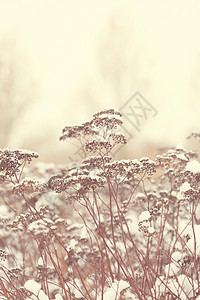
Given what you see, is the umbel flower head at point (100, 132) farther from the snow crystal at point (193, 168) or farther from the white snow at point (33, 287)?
the white snow at point (33, 287)

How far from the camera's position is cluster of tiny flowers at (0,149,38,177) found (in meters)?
2.61

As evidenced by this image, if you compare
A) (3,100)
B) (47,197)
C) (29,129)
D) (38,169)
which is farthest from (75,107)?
(47,197)

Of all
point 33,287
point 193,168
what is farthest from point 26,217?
point 193,168

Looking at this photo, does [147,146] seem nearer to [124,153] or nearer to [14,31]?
[124,153]

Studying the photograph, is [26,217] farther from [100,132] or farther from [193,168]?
[193,168]

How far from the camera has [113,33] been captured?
10.6 meters

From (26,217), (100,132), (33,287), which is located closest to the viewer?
(33,287)

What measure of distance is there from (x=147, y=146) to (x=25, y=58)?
494 cm

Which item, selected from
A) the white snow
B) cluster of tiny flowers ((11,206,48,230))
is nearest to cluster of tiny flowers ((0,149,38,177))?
cluster of tiny flowers ((11,206,48,230))

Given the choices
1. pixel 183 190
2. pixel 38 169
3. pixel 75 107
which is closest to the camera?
pixel 183 190

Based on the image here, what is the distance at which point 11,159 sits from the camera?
262 centimetres

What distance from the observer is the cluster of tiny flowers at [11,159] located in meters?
2.61

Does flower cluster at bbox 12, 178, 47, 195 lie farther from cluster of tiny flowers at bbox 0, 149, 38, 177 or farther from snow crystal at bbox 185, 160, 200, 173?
snow crystal at bbox 185, 160, 200, 173

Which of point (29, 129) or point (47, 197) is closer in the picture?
point (47, 197)
